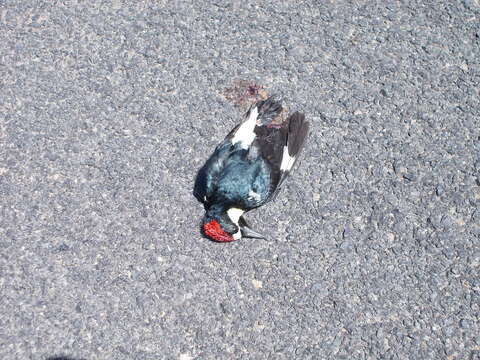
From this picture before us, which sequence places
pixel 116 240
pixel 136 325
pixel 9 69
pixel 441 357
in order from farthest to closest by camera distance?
pixel 9 69, pixel 116 240, pixel 136 325, pixel 441 357

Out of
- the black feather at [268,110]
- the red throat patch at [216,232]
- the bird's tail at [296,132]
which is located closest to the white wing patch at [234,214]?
the red throat patch at [216,232]

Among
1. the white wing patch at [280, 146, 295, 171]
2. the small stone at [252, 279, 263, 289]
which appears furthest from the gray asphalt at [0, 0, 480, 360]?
the white wing patch at [280, 146, 295, 171]

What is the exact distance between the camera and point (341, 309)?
407 cm

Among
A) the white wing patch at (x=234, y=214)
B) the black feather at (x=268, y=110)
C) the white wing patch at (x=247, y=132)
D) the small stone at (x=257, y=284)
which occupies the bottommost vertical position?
the small stone at (x=257, y=284)

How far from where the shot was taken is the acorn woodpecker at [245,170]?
4207 millimetres

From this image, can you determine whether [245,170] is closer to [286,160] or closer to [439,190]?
[286,160]

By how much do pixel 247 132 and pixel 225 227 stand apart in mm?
769

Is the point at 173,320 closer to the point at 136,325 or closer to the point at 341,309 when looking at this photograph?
the point at 136,325

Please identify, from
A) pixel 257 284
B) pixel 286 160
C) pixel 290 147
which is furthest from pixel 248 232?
pixel 290 147

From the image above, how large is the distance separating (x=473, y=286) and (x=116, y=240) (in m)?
2.42

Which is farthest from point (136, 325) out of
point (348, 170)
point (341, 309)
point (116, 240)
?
point (348, 170)

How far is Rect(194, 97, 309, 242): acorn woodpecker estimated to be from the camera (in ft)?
13.8

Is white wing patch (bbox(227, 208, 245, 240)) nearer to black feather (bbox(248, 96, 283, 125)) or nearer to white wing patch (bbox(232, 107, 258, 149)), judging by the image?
white wing patch (bbox(232, 107, 258, 149))

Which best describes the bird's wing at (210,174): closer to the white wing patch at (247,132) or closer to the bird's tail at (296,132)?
the white wing patch at (247,132)
